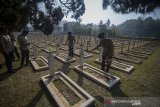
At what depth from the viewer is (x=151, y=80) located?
20.0ft

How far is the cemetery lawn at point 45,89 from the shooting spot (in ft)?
14.5

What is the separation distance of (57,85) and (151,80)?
13.4 feet

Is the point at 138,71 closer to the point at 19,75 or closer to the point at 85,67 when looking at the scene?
the point at 85,67

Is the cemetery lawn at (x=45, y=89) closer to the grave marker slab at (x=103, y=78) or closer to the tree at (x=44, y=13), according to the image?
the grave marker slab at (x=103, y=78)

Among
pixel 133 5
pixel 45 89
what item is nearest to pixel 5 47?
pixel 45 89

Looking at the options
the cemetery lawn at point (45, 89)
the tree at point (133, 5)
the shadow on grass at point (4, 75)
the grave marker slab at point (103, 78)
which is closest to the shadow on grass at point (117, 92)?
the cemetery lawn at point (45, 89)

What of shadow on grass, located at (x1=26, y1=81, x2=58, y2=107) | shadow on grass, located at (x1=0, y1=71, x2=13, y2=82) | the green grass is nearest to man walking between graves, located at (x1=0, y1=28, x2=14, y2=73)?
shadow on grass, located at (x1=0, y1=71, x2=13, y2=82)

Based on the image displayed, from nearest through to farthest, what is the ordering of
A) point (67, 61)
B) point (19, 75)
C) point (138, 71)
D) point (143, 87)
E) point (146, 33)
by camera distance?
point (143, 87)
point (19, 75)
point (138, 71)
point (67, 61)
point (146, 33)

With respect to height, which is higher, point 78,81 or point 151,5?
point 151,5

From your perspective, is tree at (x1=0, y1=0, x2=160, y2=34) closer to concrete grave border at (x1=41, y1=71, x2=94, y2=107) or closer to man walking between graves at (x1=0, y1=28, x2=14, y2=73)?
man walking between graves at (x1=0, y1=28, x2=14, y2=73)

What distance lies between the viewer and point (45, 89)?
17.0 ft

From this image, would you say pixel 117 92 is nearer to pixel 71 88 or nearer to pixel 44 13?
pixel 71 88

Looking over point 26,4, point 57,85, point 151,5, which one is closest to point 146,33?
point 151,5

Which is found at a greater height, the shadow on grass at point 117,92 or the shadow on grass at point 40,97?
the shadow on grass at point 117,92
